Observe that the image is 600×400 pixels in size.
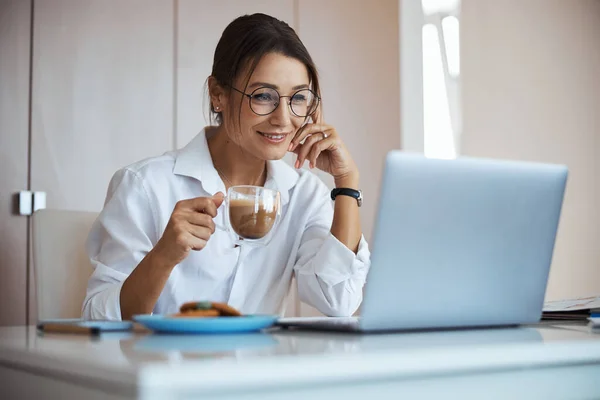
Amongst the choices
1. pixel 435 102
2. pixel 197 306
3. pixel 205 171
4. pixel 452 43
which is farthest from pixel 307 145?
pixel 452 43

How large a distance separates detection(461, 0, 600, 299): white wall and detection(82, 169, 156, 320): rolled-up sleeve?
241 centimetres

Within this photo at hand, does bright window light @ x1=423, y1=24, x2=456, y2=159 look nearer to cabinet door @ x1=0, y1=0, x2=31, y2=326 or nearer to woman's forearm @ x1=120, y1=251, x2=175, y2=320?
cabinet door @ x1=0, y1=0, x2=31, y2=326

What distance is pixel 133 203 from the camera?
1678 millimetres

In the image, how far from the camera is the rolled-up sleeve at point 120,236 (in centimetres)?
154

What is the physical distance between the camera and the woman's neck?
6.23 ft

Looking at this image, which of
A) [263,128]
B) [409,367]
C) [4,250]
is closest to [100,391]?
[409,367]

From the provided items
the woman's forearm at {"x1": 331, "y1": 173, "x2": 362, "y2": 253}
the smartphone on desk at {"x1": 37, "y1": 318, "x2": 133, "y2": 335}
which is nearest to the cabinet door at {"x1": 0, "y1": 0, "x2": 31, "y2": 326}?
the woman's forearm at {"x1": 331, "y1": 173, "x2": 362, "y2": 253}

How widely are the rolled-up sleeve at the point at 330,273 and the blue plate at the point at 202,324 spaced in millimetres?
886

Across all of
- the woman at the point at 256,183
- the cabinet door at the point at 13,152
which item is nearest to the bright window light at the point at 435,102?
the woman at the point at 256,183

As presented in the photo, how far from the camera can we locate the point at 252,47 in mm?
1822

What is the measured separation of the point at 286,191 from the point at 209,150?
228 millimetres

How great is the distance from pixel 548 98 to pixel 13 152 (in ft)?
8.74

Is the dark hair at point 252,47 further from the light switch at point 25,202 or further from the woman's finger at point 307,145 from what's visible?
the light switch at point 25,202

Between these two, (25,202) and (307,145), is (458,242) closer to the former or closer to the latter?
(307,145)
